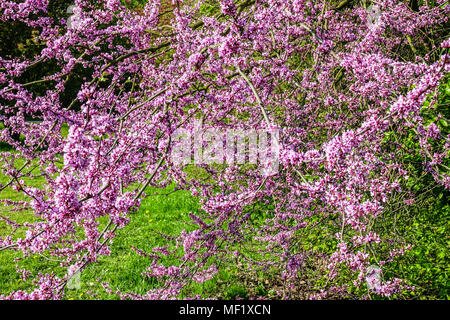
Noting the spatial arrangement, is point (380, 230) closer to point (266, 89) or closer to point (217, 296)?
point (266, 89)

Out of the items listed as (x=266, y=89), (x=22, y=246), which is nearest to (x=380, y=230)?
(x=266, y=89)

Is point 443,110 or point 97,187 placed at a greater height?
point 97,187

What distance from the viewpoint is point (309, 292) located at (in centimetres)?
455

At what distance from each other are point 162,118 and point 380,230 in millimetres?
2385

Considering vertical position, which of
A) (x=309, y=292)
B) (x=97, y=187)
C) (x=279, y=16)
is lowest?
(x=309, y=292)

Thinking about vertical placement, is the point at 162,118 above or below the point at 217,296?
above
